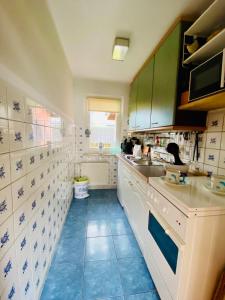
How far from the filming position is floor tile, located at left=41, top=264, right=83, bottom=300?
3.64 feet

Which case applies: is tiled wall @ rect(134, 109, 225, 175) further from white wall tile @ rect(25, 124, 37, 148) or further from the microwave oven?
white wall tile @ rect(25, 124, 37, 148)

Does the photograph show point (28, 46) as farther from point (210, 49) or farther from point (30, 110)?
point (210, 49)

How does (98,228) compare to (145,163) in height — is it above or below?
below

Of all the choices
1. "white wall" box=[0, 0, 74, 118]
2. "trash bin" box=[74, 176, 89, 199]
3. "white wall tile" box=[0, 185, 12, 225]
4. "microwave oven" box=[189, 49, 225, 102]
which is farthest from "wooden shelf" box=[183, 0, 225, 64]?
"trash bin" box=[74, 176, 89, 199]

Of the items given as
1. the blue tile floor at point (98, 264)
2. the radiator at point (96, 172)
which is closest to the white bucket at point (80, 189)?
the radiator at point (96, 172)

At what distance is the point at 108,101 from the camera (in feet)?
9.82

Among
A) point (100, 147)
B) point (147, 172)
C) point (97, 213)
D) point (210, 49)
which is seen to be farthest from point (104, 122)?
point (210, 49)

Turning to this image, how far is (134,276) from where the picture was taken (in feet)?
4.20

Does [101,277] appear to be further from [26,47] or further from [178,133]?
[26,47]

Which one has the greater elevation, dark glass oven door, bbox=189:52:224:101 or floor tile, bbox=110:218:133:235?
dark glass oven door, bbox=189:52:224:101

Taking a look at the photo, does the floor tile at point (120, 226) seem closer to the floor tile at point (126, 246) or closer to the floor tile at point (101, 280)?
the floor tile at point (126, 246)

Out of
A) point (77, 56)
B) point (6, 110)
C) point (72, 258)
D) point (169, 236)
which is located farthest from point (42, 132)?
point (77, 56)

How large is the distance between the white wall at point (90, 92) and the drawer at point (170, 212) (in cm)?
222

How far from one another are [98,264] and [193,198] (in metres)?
1.13
